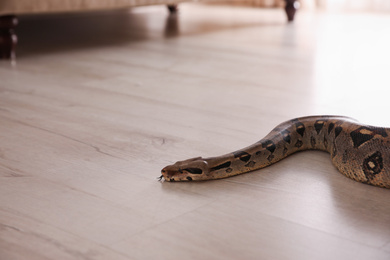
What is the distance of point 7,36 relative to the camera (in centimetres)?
292

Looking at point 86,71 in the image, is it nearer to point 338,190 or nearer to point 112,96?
point 112,96

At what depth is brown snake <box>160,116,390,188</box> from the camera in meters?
1.43

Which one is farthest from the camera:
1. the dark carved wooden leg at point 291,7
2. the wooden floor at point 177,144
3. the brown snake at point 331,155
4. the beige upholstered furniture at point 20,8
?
the dark carved wooden leg at point 291,7

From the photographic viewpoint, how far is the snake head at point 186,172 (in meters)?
1.46

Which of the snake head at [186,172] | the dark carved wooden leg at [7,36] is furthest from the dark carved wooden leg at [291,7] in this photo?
the snake head at [186,172]

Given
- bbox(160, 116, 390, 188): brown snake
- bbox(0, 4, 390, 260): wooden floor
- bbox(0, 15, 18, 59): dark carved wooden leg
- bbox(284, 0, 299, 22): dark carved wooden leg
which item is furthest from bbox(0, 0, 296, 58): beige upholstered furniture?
bbox(160, 116, 390, 188): brown snake

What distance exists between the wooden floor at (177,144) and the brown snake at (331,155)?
31 mm

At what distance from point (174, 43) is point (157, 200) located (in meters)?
2.33

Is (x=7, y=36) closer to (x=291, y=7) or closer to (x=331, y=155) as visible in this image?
(x=331, y=155)

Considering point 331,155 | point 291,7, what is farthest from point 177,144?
point 291,7

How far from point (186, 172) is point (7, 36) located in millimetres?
1853

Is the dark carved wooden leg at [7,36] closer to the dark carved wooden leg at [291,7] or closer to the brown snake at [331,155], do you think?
the brown snake at [331,155]

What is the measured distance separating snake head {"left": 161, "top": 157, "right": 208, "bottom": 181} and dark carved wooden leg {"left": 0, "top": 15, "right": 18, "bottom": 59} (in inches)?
70.2

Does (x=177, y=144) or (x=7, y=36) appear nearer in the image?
(x=177, y=144)
